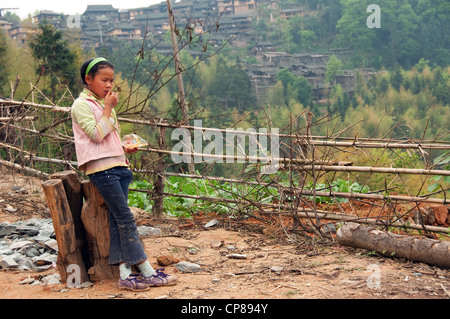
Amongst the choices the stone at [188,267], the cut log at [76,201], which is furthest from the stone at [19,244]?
the stone at [188,267]

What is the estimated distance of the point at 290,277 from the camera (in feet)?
9.64

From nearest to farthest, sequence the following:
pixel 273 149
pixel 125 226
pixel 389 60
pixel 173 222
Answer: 1. pixel 125 226
2. pixel 273 149
3. pixel 173 222
4. pixel 389 60

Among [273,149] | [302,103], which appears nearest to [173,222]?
[273,149]

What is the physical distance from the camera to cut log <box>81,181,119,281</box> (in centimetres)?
302

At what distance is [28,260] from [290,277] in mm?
1845

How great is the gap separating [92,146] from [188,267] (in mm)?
1058

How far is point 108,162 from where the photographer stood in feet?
9.09

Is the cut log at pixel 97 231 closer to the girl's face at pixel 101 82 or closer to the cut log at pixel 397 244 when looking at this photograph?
the girl's face at pixel 101 82

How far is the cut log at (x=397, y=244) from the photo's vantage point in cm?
301

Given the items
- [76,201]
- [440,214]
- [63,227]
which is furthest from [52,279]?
[440,214]

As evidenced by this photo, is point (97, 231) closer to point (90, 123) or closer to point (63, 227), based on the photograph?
point (63, 227)
